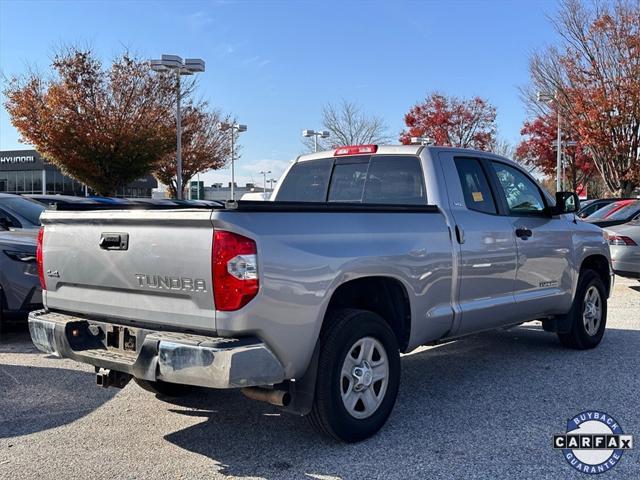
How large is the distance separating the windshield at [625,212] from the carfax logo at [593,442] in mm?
8220

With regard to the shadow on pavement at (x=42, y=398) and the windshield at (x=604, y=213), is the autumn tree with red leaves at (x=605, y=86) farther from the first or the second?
the shadow on pavement at (x=42, y=398)

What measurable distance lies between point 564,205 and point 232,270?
3839mm

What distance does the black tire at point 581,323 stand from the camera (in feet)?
20.9

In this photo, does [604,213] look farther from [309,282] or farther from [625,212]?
[309,282]

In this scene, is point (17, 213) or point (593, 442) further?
point (17, 213)

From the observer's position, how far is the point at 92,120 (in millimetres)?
24656

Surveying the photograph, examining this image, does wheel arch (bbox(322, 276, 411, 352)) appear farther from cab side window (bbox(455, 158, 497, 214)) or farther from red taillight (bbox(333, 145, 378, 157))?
red taillight (bbox(333, 145, 378, 157))

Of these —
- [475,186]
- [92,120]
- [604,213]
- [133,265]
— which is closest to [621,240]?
[604,213]

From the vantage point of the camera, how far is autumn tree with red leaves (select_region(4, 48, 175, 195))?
2438 cm

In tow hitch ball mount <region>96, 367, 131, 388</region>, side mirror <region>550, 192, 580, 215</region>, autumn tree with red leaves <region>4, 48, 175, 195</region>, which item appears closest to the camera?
tow hitch ball mount <region>96, 367, 131, 388</region>

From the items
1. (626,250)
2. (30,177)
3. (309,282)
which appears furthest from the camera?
(30,177)

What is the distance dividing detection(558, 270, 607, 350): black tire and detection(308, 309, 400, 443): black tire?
3001 mm

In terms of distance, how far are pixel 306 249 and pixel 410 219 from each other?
1086 mm

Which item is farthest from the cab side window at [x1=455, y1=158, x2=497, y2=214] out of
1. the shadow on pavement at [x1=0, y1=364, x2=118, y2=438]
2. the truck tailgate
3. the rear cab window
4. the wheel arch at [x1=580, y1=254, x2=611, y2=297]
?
the shadow on pavement at [x1=0, y1=364, x2=118, y2=438]
